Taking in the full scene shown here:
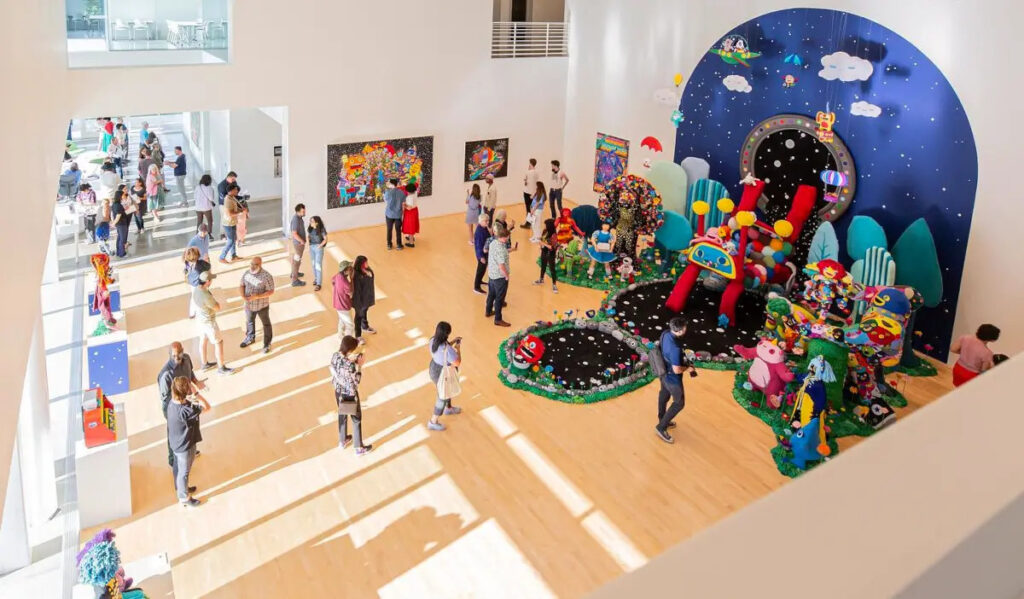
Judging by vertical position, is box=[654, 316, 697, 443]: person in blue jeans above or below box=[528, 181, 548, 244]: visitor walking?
below

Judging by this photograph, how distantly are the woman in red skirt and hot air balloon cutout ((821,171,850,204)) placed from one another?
6.82 meters

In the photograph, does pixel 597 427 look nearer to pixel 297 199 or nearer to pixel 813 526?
pixel 297 199

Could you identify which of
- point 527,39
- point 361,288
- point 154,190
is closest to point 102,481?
point 361,288

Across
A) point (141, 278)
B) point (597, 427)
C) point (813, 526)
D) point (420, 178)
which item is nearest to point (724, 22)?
point (420, 178)

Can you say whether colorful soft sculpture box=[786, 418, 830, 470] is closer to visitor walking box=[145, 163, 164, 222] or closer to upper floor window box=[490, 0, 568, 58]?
upper floor window box=[490, 0, 568, 58]

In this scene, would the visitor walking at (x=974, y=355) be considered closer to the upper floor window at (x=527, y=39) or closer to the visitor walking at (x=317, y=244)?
the visitor walking at (x=317, y=244)

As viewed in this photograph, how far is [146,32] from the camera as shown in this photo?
1373cm

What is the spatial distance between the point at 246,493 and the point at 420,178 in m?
9.59

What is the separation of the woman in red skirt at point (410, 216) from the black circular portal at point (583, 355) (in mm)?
4436

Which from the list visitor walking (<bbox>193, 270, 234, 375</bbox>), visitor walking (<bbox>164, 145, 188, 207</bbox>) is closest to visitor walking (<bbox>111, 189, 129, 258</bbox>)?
visitor walking (<bbox>164, 145, 188, 207</bbox>)

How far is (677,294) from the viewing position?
42.6 feet

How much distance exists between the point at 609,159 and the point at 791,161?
464 cm

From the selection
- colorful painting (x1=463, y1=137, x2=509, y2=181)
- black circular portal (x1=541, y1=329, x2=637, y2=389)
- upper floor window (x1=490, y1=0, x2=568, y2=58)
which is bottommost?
black circular portal (x1=541, y1=329, x2=637, y2=389)

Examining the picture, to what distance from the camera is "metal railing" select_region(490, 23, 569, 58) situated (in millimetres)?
17453
